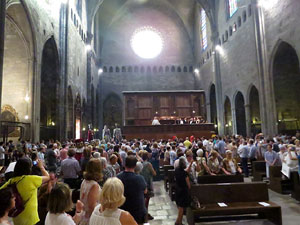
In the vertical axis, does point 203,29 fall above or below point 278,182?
above

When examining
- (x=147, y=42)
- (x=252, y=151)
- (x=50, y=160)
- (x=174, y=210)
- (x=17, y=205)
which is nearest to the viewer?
(x=17, y=205)

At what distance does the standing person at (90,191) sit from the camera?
9.98ft

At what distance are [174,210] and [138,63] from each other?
29.6 meters

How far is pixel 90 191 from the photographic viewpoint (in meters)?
3.11

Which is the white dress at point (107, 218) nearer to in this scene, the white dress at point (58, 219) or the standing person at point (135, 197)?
the white dress at point (58, 219)

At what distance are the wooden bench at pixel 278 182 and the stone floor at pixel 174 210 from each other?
22 centimetres

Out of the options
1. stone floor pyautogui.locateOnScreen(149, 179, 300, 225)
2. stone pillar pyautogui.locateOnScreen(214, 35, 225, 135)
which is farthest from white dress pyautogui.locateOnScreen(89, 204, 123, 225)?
stone pillar pyautogui.locateOnScreen(214, 35, 225, 135)

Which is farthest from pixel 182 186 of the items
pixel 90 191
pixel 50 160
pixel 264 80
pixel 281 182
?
pixel 264 80

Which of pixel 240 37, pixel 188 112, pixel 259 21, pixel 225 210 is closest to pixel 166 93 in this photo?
pixel 188 112

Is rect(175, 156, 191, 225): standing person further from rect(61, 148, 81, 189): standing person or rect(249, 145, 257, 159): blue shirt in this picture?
rect(249, 145, 257, 159): blue shirt

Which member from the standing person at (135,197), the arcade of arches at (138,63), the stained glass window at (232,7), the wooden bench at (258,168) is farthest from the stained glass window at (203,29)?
the standing person at (135,197)

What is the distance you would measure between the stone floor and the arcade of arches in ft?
27.0

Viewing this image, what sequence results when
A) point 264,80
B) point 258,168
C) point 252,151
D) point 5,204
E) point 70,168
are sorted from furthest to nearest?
point 264,80 → point 252,151 → point 258,168 → point 70,168 → point 5,204

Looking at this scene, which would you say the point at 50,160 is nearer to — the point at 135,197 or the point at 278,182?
the point at 135,197
